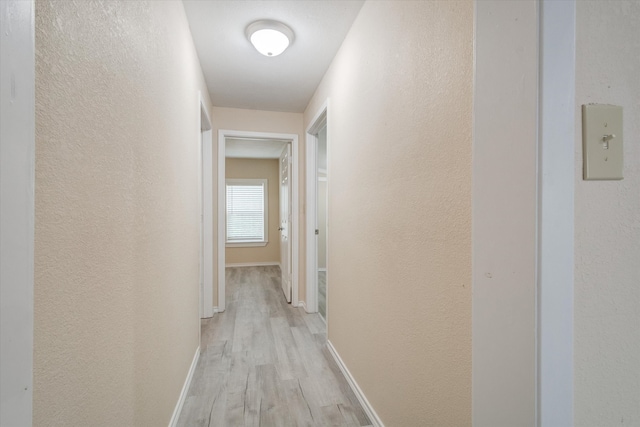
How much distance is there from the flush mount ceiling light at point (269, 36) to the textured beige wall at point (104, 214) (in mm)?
595

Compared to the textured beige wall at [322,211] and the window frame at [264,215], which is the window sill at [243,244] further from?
the textured beige wall at [322,211]

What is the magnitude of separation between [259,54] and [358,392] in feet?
8.19

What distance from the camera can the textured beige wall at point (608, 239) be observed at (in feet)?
1.87

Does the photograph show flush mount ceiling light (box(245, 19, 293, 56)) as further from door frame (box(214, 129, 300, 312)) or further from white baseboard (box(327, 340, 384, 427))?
white baseboard (box(327, 340, 384, 427))

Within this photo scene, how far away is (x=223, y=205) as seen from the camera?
3.49 meters

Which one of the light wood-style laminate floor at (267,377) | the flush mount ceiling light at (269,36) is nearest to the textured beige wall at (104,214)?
the light wood-style laminate floor at (267,377)

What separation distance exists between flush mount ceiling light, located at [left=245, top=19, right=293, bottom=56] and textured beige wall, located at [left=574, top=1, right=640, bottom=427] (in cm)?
178

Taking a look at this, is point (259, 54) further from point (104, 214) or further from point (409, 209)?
point (104, 214)

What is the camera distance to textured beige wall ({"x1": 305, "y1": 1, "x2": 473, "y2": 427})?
945 millimetres

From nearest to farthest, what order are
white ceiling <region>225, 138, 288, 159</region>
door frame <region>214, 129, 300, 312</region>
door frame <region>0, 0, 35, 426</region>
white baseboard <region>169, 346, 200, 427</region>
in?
door frame <region>0, 0, 35, 426</region> → white baseboard <region>169, 346, 200, 427</region> → door frame <region>214, 129, 300, 312</region> → white ceiling <region>225, 138, 288, 159</region>

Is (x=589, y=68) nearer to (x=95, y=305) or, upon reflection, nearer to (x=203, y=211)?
(x=95, y=305)

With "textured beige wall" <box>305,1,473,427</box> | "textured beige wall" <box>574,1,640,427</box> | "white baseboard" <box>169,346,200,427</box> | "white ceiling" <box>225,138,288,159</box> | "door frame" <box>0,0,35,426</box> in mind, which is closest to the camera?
"door frame" <box>0,0,35,426</box>

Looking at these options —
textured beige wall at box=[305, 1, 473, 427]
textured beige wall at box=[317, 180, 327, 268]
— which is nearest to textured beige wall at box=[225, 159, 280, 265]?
textured beige wall at box=[317, 180, 327, 268]

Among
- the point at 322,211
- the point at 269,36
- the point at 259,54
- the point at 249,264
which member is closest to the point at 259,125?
the point at 259,54
